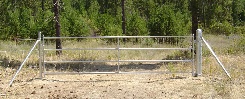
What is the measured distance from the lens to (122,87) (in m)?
8.75

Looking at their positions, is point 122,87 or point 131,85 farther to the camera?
Answer: point 131,85

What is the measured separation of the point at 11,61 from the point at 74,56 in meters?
2.57

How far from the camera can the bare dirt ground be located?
311 inches

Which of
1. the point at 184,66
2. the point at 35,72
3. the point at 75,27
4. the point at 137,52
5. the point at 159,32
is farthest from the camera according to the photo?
the point at 75,27

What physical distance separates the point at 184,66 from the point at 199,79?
2.25 meters

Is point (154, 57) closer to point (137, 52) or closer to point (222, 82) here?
point (137, 52)

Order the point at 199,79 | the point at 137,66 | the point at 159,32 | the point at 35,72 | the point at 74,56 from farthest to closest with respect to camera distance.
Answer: the point at 159,32 < the point at 74,56 < the point at 137,66 < the point at 35,72 < the point at 199,79

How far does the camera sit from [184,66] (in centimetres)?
1170

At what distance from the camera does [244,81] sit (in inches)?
356

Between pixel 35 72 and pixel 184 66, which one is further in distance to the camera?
pixel 184 66

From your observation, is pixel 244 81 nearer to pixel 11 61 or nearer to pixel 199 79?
pixel 199 79

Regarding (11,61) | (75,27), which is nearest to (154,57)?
(11,61)

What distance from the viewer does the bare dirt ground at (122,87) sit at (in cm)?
790

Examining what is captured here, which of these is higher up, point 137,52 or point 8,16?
point 8,16
